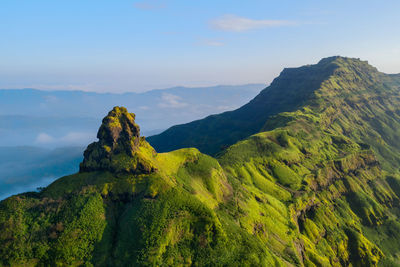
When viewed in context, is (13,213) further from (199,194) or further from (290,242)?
(290,242)

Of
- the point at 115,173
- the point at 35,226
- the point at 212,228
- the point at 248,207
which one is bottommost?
the point at 248,207

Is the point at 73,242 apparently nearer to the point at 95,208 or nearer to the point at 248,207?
the point at 95,208

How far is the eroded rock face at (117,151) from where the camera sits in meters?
Result: 129

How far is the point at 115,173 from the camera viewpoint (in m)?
128

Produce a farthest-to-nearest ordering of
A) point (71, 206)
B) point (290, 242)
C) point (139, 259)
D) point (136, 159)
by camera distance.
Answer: point (290, 242) → point (136, 159) → point (71, 206) → point (139, 259)

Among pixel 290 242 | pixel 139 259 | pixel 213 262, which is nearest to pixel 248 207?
pixel 290 242

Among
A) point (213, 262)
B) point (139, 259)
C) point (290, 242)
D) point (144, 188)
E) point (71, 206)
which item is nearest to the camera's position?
point (139, 259)

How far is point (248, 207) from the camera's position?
16125 cm

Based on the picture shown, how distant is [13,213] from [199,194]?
8423 cm

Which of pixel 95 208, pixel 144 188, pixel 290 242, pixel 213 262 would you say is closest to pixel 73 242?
pixel 95 208

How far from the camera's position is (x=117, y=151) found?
Result: 13450 centimetres

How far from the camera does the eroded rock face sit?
129375 mm

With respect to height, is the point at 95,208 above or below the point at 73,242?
above

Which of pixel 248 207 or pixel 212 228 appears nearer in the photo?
pixel 212 228
